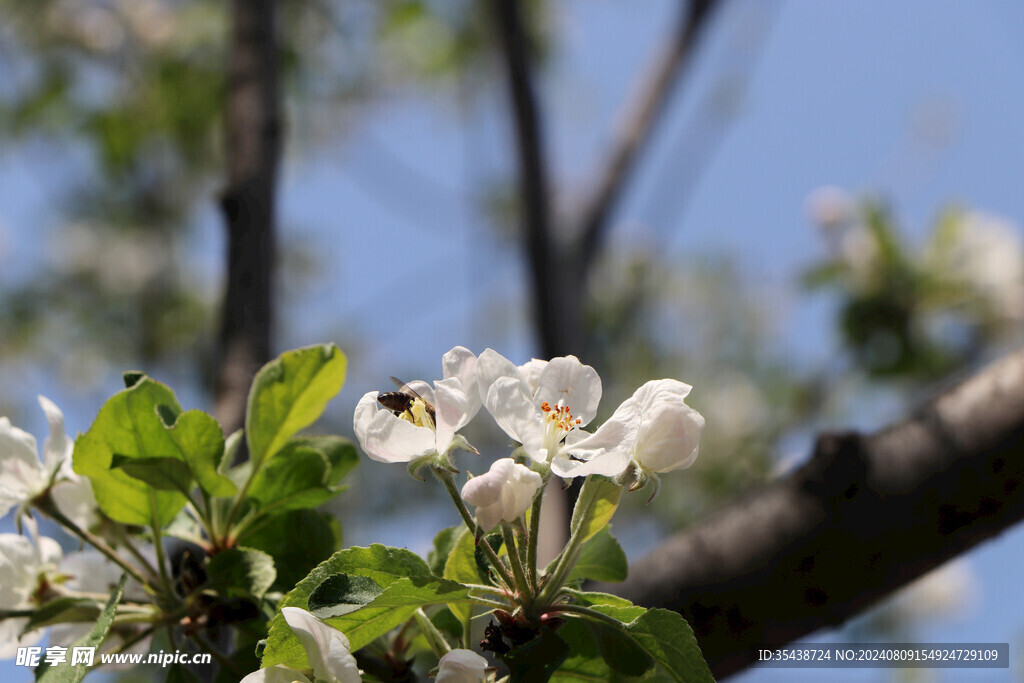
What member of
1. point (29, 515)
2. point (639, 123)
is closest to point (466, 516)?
point (29, 515)

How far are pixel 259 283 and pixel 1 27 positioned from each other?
11.3ft

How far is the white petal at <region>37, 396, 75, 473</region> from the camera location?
83 centimetres

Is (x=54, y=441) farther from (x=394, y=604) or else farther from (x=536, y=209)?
(x=536, y=209)

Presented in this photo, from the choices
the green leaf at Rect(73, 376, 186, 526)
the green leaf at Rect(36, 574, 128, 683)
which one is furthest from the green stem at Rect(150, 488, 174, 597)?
the green leaf at Rect(36, 574, 128, 683)

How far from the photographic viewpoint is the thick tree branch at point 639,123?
7.78 feet

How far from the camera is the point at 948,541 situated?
35.8 inches

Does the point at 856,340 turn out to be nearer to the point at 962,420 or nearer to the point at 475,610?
the point at 962,420

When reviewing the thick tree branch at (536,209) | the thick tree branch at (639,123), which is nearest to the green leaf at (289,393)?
the thick tree branch at (536,209)

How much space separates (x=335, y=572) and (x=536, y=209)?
140cm

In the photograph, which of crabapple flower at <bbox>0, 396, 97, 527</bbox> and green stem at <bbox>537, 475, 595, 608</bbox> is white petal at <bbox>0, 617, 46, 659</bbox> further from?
green stem at <bbox>537, 475, 595, 608</bbox>

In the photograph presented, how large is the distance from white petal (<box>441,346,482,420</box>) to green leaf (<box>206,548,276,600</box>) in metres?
0.26

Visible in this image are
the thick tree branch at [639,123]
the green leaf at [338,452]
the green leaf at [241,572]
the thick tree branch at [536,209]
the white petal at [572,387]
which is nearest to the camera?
the white petal at [572,387]

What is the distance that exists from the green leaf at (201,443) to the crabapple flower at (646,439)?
341 millimetres

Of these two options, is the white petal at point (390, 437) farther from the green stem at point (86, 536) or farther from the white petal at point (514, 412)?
the green stem at point (86, 536)
